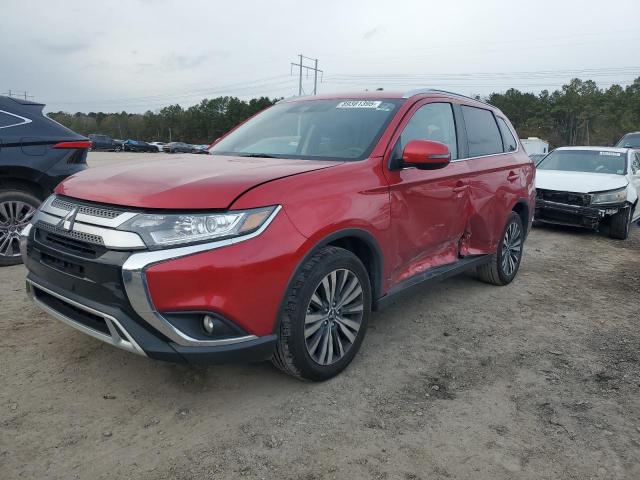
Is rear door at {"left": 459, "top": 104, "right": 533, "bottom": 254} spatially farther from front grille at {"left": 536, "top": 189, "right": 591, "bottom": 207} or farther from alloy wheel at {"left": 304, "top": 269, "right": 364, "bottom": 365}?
front grille at {"left": 536, "top": 189, "right": 591, "bottom": 207}

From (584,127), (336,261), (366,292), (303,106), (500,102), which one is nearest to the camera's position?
(336,261)

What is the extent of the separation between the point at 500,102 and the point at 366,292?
94682 mm

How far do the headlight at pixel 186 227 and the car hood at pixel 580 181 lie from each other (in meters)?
7.54

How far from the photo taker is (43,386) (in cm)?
290

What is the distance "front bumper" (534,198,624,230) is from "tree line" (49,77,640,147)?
1986 inches

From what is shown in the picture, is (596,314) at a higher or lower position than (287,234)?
lower

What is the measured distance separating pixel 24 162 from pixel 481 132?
14.5 feet

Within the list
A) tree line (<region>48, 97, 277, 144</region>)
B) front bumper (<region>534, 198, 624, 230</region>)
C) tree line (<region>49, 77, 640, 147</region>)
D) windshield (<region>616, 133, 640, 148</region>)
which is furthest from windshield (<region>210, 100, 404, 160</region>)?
tree line (<region>48, 97, 277, 144</region>)

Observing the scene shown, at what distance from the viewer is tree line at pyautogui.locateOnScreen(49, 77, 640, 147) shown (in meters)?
64.0

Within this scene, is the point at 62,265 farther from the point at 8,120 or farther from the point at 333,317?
the point at 8,120

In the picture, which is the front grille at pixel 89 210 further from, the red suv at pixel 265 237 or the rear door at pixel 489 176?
the rear door at pixel 489 176

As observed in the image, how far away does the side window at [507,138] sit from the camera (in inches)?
203

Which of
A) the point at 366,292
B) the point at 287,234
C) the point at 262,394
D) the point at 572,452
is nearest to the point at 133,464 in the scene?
the point at 262,394

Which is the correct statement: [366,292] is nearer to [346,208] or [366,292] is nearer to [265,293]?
[346,208]
